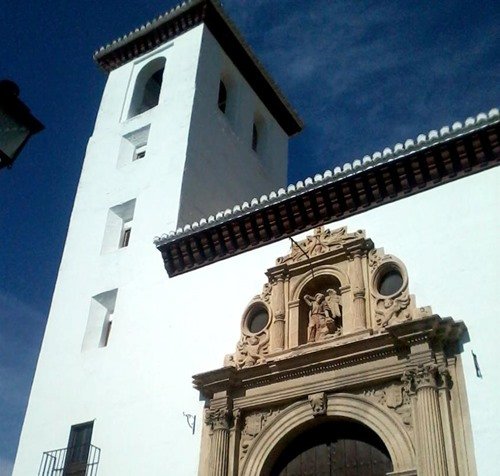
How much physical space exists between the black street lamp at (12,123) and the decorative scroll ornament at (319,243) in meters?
6.32

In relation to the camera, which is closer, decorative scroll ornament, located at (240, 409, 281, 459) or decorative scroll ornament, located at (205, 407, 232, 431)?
decorative scroll ornament, located at (240, 409, 281, 459)

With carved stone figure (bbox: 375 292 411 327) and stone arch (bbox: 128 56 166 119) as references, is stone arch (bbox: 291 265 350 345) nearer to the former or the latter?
carved stone figure (bbox: 375 292 411 327)

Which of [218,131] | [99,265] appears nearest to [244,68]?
[218,131]

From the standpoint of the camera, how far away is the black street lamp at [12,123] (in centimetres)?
368

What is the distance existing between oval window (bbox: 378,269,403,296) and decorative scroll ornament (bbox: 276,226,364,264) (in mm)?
699

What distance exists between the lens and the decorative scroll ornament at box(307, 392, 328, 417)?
858 cm

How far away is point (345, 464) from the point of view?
8.37 meters

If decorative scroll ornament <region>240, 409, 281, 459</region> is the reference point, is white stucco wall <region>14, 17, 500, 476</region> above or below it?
above

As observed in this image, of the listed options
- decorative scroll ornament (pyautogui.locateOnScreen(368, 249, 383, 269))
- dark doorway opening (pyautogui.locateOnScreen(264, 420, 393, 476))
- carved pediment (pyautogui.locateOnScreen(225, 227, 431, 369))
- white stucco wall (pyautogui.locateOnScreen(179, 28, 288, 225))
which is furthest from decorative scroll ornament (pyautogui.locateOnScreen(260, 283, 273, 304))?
white stucco wall (pyautogui.locateOnScreen(179, 28, 288, 225))

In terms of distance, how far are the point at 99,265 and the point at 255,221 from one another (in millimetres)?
3245

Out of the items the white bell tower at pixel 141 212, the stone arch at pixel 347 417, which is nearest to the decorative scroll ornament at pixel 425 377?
the stone arch at pixel 347 417

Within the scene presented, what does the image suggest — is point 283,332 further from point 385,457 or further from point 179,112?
point 179,112

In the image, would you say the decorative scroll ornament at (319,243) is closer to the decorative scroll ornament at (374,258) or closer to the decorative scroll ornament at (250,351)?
the decorative scroll ornament at (374,258)

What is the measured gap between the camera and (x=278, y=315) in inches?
380
